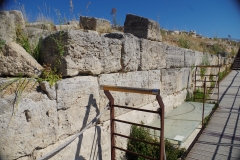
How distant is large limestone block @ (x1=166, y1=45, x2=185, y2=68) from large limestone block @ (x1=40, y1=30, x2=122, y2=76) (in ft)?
8.89

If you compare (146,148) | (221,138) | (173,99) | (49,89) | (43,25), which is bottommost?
(221,138)

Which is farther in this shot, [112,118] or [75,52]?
[112,118]

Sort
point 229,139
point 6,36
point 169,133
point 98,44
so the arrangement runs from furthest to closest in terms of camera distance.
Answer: point 229,139 < point 169,133 < point 98,44 < point 6,36

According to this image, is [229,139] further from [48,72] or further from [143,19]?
[48,72]

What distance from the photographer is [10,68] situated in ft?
6.59

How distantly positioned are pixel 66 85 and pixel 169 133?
249 cm

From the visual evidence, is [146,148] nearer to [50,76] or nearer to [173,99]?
[50,76]

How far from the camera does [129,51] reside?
3416mm

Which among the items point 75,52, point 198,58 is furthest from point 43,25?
point 198,58

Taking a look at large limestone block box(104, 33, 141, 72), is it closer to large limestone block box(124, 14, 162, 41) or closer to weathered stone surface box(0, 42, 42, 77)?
large limestone block box(124, 14, 162, 41)

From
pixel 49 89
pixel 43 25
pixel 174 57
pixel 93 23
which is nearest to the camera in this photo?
pixel 49 89

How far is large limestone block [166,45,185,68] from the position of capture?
5.15m

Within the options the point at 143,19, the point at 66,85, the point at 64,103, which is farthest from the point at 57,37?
the point at 143,19

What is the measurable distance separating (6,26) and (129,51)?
1927 mm
